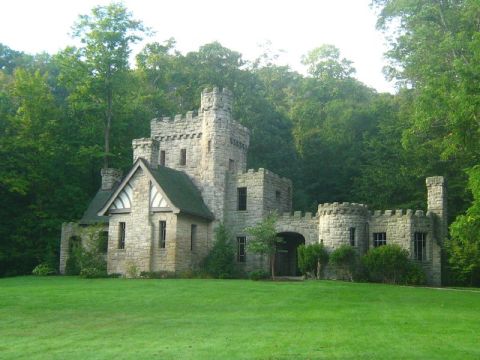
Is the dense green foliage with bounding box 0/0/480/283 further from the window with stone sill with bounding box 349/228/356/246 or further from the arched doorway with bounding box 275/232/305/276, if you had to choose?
the arched doorway with bounding box 275/232/305/276

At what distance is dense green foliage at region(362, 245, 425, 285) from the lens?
32.2 metres

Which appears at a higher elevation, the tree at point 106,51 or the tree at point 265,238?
the tree at point 106,51

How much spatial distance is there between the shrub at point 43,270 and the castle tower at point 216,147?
9.92 m

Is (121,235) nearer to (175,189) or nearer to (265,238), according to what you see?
(175,189)

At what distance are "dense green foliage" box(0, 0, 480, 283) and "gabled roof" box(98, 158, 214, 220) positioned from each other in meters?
7.95

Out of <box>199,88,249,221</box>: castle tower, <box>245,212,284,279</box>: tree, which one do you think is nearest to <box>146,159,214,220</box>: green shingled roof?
<box>199,88,249,221</box>: castle tower

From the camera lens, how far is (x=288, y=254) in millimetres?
39812

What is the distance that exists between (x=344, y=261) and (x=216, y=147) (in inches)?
395

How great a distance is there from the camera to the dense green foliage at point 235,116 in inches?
1570

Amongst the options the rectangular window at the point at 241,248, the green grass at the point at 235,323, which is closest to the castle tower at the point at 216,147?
the rectangular window at the point at 241,248

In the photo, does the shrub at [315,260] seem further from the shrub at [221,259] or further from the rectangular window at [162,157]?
the rectangular window at [162,157]

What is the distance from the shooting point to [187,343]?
12773mm

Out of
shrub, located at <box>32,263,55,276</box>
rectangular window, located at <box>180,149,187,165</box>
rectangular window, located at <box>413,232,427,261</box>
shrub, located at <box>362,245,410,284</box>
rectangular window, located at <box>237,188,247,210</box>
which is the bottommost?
shrub, located at <box>32,263,55,276</box>

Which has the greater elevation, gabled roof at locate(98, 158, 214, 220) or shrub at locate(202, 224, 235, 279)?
gabled roof at locate(98, 158, 214, 220)
